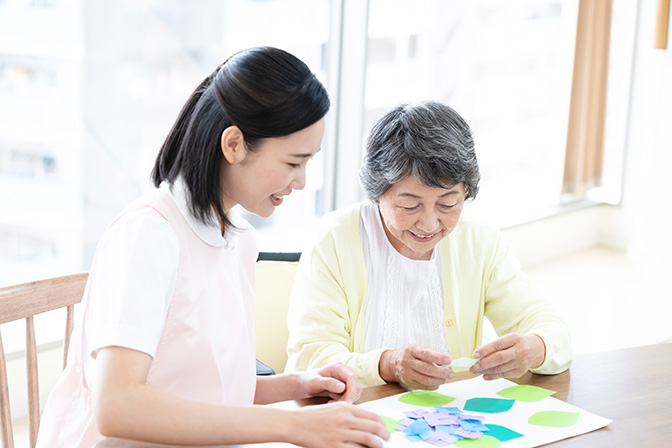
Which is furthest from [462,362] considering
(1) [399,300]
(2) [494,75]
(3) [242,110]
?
(2) [494,75]

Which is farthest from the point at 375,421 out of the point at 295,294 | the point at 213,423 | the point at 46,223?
the point at 46,223

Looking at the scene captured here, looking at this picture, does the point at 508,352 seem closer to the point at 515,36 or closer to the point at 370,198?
the point at 370,198

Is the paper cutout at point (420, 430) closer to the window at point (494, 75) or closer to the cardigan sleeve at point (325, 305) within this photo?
the cardigan sleeve at point (325, 305)

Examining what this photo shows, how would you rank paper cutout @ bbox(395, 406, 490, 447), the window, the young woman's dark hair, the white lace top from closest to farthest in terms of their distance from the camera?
the young woman's dark hair, paper cutout @ bbox(395, 406, 490, 447), the white lace top, the window

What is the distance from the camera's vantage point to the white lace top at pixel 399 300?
78.1 inches

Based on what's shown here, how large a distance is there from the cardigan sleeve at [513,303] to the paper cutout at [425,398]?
335 mm

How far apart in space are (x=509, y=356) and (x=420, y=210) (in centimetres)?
42

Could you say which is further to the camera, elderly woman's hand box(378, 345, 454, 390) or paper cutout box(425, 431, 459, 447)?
elderly woman's hand box(378, 345, 454, 390)

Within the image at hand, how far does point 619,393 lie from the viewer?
1597mm

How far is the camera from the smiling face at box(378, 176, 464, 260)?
6.04 ft

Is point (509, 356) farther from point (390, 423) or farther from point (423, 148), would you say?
point (423, 148)

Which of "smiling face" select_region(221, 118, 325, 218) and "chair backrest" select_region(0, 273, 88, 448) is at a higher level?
"smiling face" select_region(221, 118, 325, 218)

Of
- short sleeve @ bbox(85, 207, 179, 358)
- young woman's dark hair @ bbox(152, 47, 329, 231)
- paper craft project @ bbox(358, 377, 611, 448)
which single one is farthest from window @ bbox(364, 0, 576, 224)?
short sleeve @ bbox(85, 207, 179, 358)

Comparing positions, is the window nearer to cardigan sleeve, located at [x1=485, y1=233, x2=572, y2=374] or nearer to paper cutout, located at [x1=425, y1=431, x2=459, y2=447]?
cardigan sleeve, located at [x1=485, y1=233, x2=572, y2=374]
